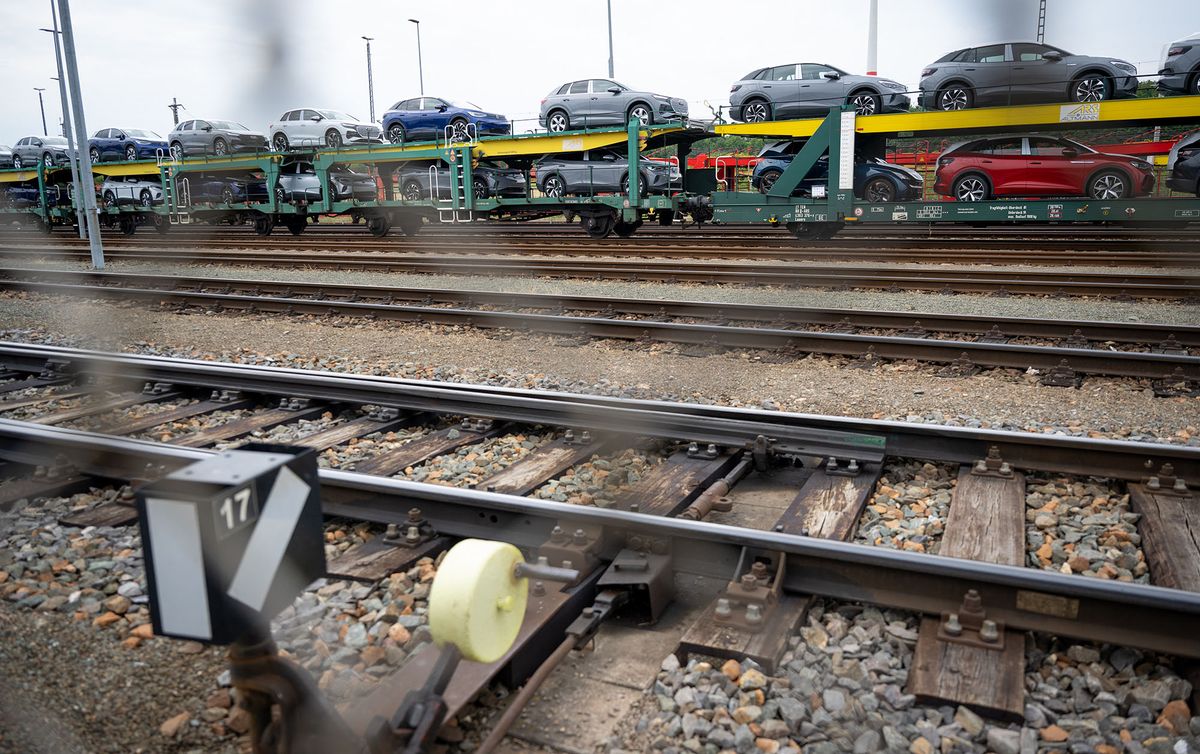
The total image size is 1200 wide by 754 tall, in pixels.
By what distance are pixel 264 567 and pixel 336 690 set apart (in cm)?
99

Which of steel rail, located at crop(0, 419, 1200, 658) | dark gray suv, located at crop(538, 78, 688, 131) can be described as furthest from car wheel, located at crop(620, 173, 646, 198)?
steel rail, located at crop(0, 419, 1200, 658)

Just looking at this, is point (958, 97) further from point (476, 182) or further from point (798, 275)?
point (476, 182)

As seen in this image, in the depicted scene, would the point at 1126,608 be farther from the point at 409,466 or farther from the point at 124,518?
the point at 124,518

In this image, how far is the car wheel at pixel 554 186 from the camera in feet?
59.3

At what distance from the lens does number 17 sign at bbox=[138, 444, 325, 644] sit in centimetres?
137

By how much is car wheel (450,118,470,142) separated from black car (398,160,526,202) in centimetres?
75

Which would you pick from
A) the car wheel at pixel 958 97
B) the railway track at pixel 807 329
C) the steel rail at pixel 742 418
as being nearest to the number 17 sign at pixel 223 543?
the car wheel at pixel 958 97

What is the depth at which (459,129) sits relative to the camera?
64.6ft

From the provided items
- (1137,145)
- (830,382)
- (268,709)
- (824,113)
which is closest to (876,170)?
(824,113)

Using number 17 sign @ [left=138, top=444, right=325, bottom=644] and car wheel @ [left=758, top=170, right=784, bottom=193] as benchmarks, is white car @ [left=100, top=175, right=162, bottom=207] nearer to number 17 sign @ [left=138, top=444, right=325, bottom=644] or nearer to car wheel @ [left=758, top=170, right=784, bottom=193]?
car wheel @ [left=758, top=170, right=784, bottom=193]

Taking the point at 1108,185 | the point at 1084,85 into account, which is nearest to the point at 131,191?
the point at 1108,185

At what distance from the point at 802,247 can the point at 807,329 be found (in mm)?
7036

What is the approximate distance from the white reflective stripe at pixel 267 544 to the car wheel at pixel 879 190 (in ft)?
50.5

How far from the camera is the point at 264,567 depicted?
4.86 feet
